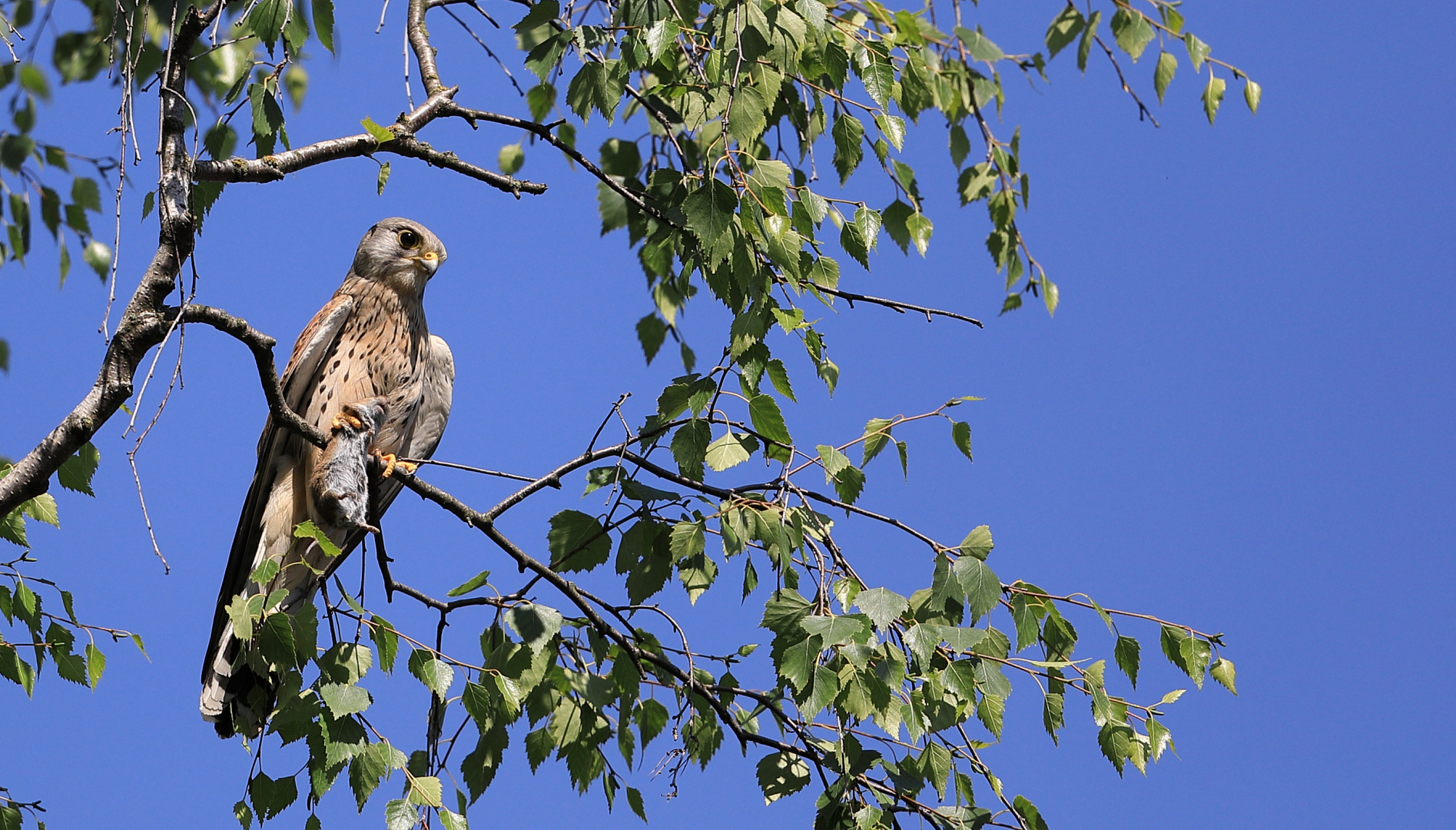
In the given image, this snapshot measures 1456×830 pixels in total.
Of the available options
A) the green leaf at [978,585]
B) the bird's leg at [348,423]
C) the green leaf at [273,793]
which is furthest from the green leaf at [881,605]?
the bird's leg at [348,423]

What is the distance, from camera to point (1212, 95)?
3820 millimetres

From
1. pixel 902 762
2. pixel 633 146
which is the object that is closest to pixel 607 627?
pixel 902 762

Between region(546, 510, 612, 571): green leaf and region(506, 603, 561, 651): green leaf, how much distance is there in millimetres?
172

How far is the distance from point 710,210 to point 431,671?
3.62 feet

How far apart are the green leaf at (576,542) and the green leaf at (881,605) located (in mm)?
681

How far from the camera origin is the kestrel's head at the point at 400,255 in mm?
3980

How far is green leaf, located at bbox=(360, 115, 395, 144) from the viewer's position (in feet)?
7.92

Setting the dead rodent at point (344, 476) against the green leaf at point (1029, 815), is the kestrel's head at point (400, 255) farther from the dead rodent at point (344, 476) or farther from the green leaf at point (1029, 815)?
the green leaf at point (1029, 815)

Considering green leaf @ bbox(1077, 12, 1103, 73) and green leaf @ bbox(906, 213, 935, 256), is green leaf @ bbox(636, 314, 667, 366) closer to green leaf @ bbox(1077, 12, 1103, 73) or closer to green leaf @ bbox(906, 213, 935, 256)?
green leaf @ bbox(906, 213, 935, 256)

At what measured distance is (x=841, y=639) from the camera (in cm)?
198

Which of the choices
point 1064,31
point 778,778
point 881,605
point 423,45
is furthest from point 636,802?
point 1064,31

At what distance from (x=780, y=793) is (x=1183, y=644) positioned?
3.26 feet

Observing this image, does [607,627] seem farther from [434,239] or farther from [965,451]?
[434,239]

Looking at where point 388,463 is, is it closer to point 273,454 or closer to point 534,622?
point 273,454
